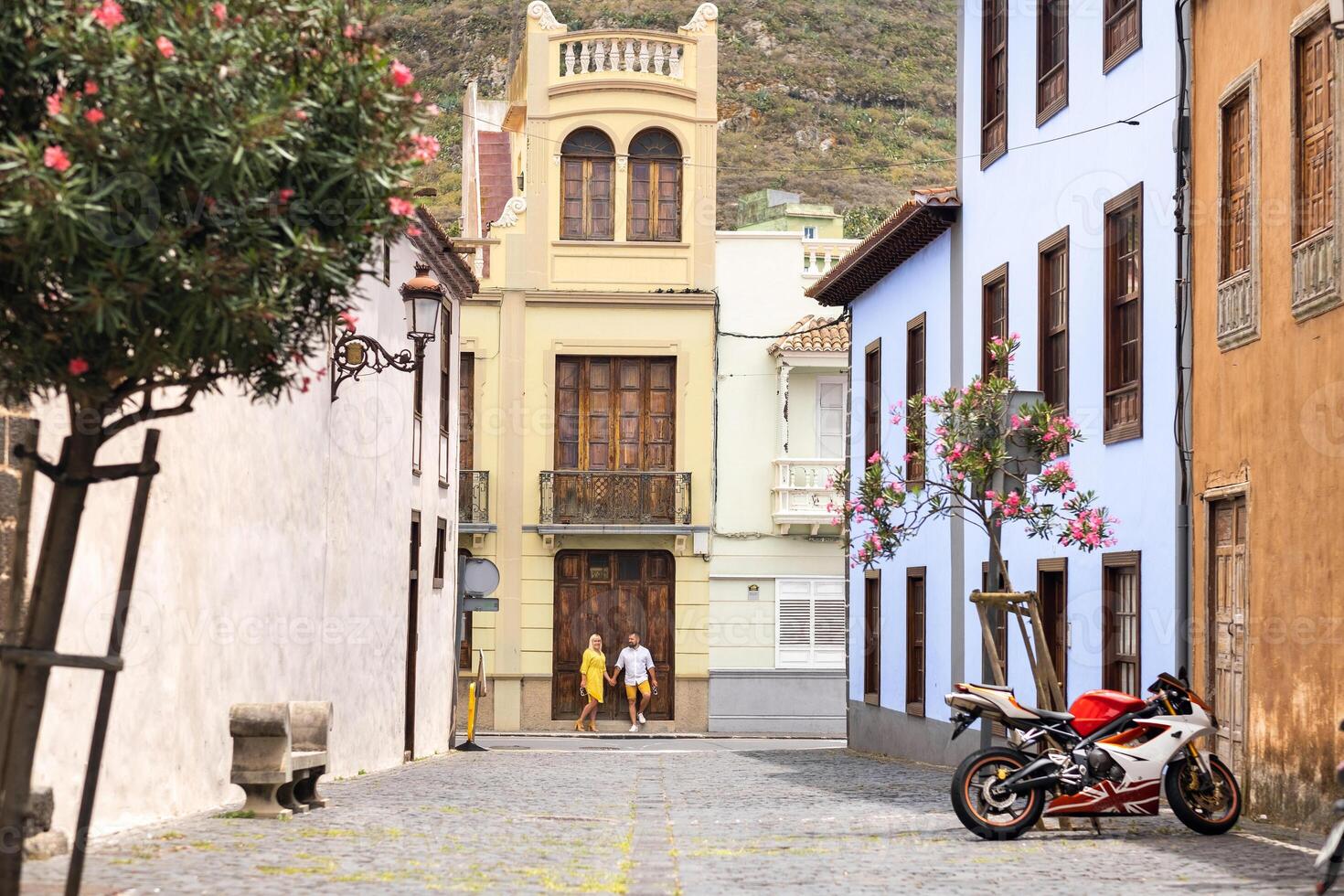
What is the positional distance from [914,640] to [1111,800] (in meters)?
12.7

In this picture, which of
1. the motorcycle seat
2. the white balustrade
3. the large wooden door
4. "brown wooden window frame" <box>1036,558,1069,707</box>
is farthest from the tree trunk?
the white balustrade

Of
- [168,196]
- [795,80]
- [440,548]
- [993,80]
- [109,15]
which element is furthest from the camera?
[795,80]

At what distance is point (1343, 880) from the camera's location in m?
9.44

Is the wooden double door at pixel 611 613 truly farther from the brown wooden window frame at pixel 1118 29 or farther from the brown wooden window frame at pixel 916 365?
the brown wooden window frame at pixel 1118 29

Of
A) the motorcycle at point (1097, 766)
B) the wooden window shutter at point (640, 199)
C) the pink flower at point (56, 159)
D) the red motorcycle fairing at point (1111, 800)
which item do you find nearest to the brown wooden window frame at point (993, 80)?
the motorcycle at point (1097, 766)

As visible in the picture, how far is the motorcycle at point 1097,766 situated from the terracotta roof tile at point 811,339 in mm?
22822

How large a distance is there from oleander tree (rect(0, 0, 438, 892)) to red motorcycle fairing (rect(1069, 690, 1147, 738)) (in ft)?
21.2

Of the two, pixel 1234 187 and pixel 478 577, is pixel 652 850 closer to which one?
pixel 1234 187

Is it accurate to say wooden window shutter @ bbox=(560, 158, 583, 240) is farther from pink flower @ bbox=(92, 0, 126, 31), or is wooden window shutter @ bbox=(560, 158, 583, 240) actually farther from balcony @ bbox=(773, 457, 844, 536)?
pink flower @ bbox=(92, 0, 126, 31)

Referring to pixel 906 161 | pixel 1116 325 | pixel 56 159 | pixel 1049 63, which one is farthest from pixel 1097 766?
pixel 906 161

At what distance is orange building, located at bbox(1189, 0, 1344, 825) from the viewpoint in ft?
41.2

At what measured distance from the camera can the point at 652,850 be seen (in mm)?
11383

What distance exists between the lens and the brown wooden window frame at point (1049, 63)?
19.4 meters

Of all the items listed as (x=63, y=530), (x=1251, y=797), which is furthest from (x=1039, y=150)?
(x=63, y=530)
